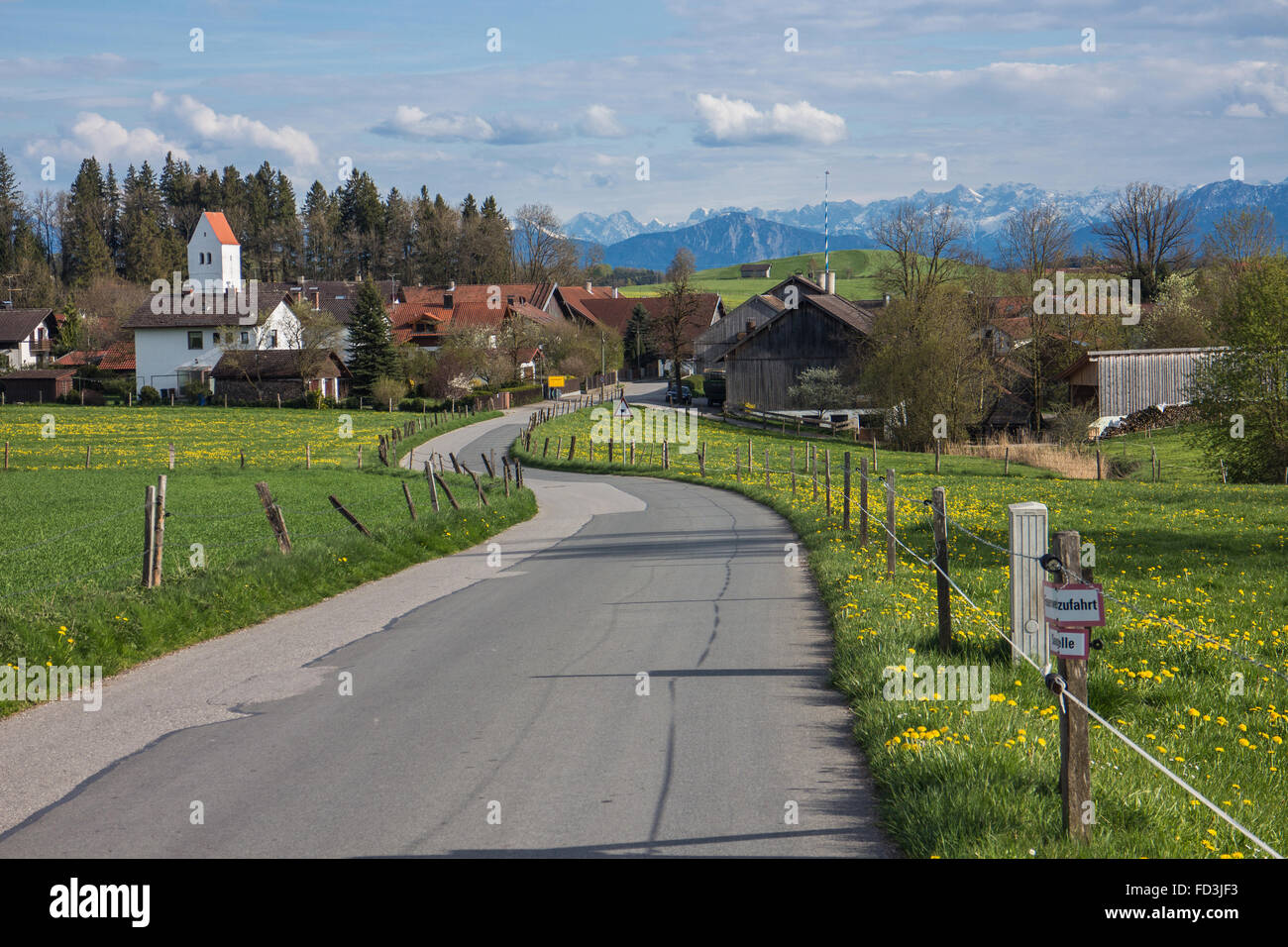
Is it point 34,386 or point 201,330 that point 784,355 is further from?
point 34,386

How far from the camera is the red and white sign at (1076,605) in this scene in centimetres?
557

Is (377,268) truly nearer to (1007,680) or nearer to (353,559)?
(353,559)

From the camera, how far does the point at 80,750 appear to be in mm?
8062

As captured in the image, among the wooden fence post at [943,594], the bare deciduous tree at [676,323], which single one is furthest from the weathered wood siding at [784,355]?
the wooden fence post at [943,594]

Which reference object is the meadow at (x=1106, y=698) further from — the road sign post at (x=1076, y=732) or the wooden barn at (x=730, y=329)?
the wooden barn at (x=730, y=329)

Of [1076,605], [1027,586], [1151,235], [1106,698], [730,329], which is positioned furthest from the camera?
[730,329]

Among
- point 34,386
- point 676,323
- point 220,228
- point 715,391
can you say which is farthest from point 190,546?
point 220,228

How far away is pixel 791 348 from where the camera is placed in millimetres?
72812

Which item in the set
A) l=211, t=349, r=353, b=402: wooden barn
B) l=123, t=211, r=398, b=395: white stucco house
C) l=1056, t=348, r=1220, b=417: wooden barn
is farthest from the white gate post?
l=123, t=211, r=398, b=395: white stucco house

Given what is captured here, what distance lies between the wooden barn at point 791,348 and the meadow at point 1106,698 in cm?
4973

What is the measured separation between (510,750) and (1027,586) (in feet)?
16.0
